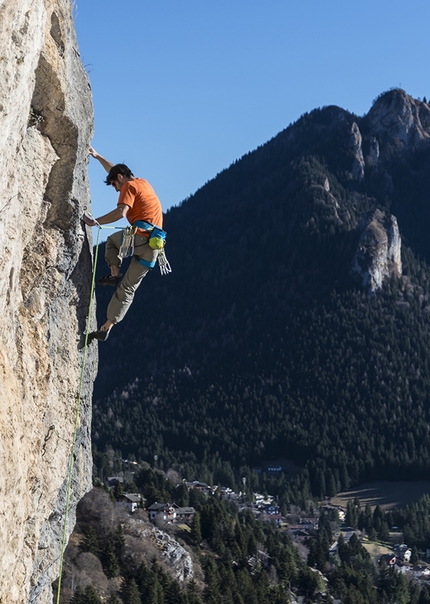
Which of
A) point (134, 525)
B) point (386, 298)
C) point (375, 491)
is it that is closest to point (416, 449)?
point (375, 491)

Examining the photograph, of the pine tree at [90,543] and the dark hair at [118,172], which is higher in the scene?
the dark hair at [118,172]

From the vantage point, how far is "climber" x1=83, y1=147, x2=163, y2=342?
11930 mm

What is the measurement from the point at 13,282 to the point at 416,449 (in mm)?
153533

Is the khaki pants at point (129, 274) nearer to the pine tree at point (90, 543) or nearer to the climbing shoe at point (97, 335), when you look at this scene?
the climbing shoe at point (97, 335)

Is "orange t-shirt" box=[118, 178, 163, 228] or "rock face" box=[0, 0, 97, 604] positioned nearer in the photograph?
"rock face" box=[0, 0, 97, 604]

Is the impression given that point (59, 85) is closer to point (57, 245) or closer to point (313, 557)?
point (57, 245)

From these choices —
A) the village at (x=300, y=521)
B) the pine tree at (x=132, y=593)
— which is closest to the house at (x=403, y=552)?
the village at (x=300, y=521)

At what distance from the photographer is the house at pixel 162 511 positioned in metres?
75.4

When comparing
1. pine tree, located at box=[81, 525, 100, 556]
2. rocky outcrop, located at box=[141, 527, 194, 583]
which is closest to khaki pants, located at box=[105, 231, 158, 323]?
pine tree, located at box=[81, 525, 100, 556]

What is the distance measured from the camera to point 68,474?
40.2 ft

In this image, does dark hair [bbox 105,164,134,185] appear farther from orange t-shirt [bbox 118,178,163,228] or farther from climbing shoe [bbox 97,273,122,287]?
climbing shoe [bbox 97,273,122,287]

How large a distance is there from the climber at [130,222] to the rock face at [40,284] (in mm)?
434

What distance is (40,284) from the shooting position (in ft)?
36.0

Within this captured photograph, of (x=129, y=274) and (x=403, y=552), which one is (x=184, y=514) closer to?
(x=403, y=552)
